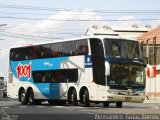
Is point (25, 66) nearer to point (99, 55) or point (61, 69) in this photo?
point (61, 69)

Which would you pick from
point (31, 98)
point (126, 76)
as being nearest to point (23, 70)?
point (31, 98)

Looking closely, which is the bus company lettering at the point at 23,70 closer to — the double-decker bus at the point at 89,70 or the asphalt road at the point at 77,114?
the double-decker bus at the point at 89,70

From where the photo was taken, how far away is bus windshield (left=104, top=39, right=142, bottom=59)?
3197cm

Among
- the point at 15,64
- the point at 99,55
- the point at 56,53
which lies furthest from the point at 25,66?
the point at 99,55

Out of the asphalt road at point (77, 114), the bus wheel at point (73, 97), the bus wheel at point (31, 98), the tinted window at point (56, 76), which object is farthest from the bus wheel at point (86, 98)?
the bus wheel at point (31, 98)

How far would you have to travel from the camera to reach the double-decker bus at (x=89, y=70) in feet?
105

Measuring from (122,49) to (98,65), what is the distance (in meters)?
1.72

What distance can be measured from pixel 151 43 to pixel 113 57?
114ft

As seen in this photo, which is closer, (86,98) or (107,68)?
(107,68)

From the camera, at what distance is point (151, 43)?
66.0 m

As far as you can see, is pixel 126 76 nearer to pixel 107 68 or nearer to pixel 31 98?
pixel 107 68

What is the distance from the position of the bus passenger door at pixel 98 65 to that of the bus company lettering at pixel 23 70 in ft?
25.0

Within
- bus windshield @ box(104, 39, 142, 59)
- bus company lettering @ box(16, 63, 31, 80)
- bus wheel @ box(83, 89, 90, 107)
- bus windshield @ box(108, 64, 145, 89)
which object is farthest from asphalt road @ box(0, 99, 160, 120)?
bus company lettering @ box(16, 63, 31, 80)

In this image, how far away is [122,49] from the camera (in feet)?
106
